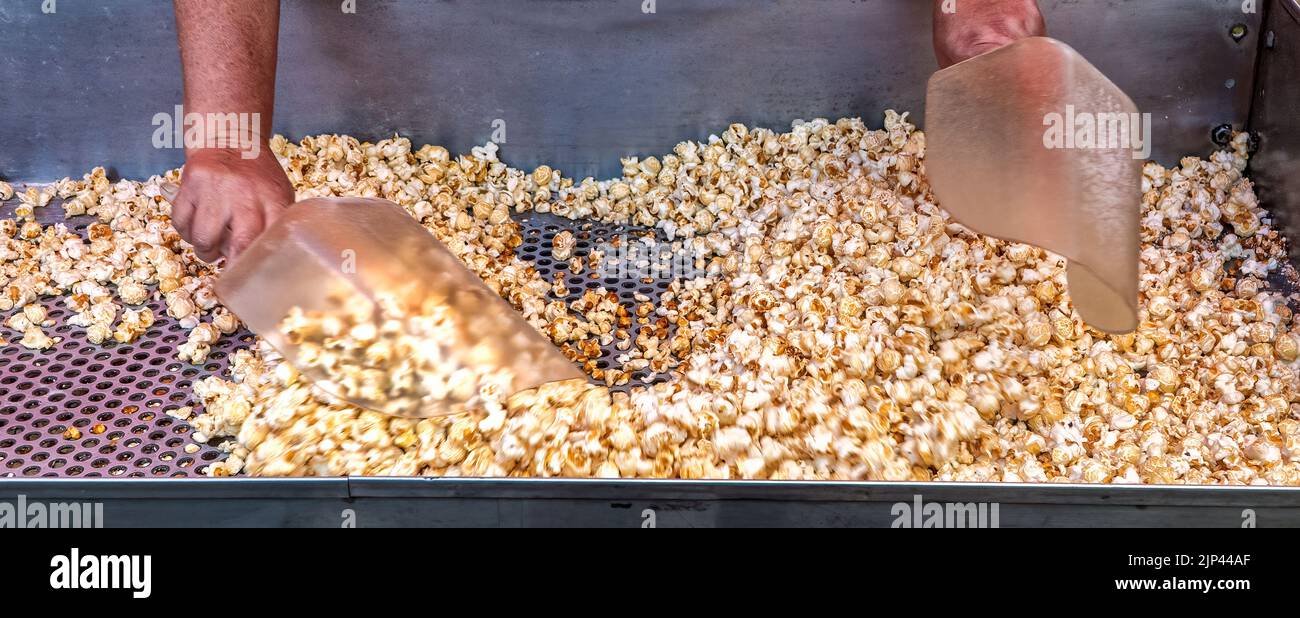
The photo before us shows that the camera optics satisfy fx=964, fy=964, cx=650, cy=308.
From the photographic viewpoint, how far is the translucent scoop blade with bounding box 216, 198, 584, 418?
47.4 inches

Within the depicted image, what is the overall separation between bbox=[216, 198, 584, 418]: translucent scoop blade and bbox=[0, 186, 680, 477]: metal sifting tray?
0.20m

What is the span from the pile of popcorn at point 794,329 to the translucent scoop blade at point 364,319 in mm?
40

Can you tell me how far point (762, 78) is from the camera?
1816 mm

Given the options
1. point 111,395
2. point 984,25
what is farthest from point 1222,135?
point 111,395

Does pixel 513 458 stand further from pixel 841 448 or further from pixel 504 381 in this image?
pixel 841 448

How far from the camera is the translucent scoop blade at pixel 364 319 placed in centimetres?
121

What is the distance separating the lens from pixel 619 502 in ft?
3.02

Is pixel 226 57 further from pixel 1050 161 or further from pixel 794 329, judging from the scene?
pixel 1050 161

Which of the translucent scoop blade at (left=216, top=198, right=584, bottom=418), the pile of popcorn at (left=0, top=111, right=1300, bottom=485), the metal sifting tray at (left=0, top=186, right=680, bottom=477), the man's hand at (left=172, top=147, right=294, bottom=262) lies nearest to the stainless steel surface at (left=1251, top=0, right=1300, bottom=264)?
the pile of popcorn at (left=0, top=111, right=1300, bottom=485)

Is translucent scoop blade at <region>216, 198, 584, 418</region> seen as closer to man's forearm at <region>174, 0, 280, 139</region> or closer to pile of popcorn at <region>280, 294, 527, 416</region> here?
pile of popcorn at <region>280, 294, 527, 416</region>

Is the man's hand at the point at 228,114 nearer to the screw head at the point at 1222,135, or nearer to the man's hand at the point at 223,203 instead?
the man's hand at the point at 223,203
